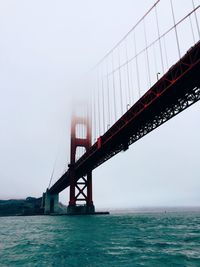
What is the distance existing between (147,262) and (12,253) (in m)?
5.00

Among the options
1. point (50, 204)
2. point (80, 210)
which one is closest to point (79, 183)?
point (80, 210)

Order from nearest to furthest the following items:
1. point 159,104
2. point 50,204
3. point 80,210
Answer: point 159,104 → point 80,210 → point 50,204

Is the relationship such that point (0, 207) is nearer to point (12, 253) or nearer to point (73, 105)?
point (73, 105)

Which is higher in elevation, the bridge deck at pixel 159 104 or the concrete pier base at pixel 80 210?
the bridge deck at pixel 159 104

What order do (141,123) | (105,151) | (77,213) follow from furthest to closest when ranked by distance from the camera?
(77,213) → (105,151) → (141,123)

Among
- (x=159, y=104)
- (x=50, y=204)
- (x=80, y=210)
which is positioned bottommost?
(x=80, y=210)

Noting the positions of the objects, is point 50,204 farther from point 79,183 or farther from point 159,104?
point 159,104

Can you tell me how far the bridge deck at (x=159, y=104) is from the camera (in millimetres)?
15902

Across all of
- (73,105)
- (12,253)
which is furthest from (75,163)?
(12,253)

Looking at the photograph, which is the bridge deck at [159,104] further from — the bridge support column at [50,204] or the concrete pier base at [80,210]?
the bridge support column at [50,204]

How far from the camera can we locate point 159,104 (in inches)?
784

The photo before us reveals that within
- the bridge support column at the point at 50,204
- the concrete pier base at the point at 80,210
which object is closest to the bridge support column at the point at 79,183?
the concrete pier base at the point at 80,210

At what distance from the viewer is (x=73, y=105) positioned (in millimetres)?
47250

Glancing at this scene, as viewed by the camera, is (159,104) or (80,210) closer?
(159,104)
